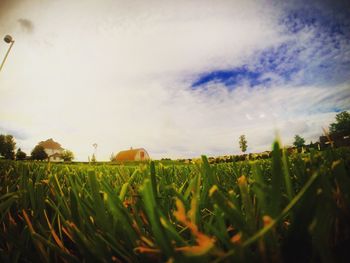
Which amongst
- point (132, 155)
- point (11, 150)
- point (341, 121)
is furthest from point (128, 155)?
point (341, 121)

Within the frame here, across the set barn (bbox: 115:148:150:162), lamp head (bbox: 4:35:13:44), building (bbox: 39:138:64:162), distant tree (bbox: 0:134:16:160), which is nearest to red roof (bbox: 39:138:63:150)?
building (bbox: 39:138:64:162)

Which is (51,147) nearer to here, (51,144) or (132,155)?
(51,144)

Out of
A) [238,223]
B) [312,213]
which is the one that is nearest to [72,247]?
[238,223]

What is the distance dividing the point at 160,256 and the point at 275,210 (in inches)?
11.4

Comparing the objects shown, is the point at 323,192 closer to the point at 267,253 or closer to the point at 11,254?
the point at 267,253

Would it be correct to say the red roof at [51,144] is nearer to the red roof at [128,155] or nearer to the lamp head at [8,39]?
the red roof at [128,155]

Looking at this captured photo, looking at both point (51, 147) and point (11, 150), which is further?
point (51, 147)

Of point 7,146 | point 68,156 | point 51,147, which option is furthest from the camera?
point 51,147

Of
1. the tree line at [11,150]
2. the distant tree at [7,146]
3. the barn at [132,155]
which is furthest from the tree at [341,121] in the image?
the distant tree at [7,146]

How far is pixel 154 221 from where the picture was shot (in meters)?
0.46

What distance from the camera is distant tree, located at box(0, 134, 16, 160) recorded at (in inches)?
2778

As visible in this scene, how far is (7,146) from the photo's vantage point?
72.5m

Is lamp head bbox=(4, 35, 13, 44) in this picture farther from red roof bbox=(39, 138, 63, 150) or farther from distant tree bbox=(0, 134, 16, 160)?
red roof bbox=(39, 138, 63, 150)

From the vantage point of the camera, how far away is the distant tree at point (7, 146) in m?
70.6
